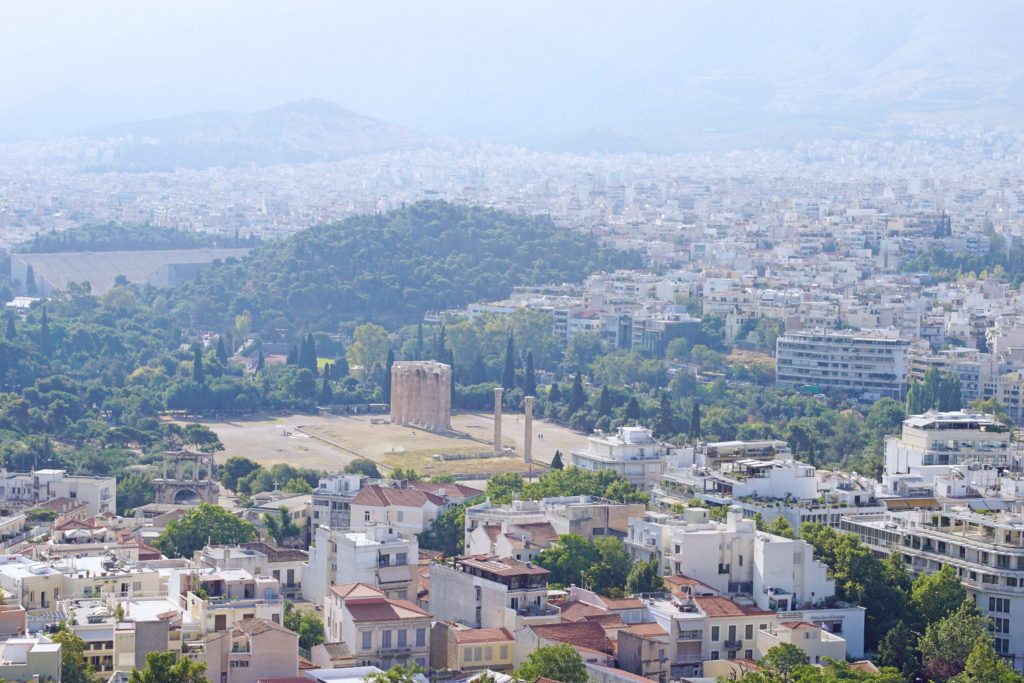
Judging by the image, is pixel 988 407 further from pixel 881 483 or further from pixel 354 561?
pixel 354 561

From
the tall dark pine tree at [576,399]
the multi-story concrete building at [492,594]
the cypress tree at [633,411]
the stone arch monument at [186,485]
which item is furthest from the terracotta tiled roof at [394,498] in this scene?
the tall dark pine tree at [576,399]

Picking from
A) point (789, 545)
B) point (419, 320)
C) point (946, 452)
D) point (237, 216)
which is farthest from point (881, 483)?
point (237, 216)

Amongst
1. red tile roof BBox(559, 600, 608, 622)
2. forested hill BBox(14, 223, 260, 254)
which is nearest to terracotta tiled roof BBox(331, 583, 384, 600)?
red tile roof BBox(559, 600, 608, 622)

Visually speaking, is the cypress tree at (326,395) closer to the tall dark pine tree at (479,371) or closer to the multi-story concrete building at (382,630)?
the tall dark pine tree at (479,371)

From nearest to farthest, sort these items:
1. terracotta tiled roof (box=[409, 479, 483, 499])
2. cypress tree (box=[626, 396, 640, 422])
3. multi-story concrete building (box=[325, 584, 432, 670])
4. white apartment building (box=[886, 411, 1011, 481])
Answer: multi-story concrete building (box=[325, 584, 432, 670]), terracotta tiled roof (box=[409, 479, 483, 499]), white apartment building (box=[886, 411, 1011, 481]), cypress tree (box=[626, 396, 640, 422])

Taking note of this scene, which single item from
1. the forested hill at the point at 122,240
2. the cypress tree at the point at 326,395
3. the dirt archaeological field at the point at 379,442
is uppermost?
the forested hill at the point at 122,240

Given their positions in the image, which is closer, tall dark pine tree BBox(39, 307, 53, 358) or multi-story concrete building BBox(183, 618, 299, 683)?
multi-story concrete building BBox(183, 618, 299, 683)

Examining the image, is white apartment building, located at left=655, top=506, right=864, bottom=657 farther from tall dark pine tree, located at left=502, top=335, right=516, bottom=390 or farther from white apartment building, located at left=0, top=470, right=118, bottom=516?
tall dark pine tree, located at left=502, top=335, right=516, bottom=390
